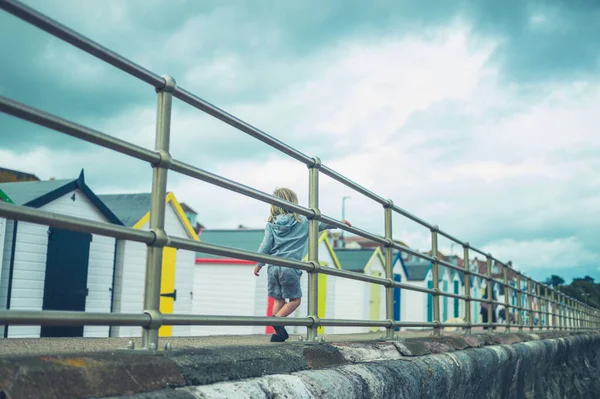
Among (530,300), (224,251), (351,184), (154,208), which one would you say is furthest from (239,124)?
(530,300)

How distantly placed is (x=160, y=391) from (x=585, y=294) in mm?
→ 52794

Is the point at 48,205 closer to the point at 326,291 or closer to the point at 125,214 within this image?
the point at 125,214

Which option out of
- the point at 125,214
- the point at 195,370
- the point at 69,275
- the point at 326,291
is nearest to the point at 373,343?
the point at 195,370

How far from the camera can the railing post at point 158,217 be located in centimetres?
242

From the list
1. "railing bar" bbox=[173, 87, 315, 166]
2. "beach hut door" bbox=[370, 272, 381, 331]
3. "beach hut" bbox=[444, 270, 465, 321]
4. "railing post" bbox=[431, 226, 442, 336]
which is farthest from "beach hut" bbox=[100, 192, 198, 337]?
"beach hut" bbox=[444, 270, 465, 321]

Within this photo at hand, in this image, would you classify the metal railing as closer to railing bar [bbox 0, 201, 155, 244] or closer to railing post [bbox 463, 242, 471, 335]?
railing bar [bbox 0, 201, 155, 244]

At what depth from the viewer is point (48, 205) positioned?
12.7 meters

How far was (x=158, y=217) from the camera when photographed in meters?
2.48

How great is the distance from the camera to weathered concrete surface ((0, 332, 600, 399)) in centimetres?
191

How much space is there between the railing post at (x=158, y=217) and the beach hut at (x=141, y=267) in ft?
39.6

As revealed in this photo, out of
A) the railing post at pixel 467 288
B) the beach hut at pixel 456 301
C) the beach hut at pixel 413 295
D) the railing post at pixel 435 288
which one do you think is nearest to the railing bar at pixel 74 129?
the railing post at pixel 435 288

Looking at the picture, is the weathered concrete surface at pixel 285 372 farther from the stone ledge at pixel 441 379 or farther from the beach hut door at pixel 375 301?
the beach hut door at pixel 375 301

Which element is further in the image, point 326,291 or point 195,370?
point 326,291

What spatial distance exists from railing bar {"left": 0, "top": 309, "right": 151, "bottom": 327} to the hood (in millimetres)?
2493
